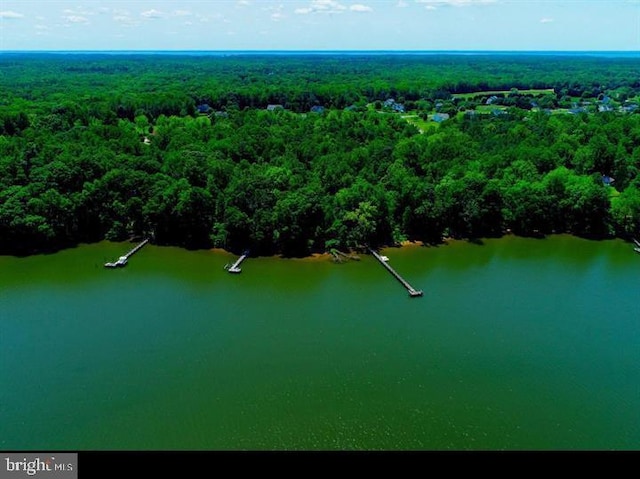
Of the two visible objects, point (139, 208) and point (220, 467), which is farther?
point (139, 208)

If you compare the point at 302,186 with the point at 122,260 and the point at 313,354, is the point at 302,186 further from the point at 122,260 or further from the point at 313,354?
the point at 313,354

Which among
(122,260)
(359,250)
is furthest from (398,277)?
(122,260)

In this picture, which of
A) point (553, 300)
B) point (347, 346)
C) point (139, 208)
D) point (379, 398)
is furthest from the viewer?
point (139, 208)

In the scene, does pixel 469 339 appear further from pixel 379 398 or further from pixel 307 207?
pixel 307 207

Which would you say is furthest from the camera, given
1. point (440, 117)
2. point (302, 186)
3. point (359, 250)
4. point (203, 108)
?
point (203, 108)

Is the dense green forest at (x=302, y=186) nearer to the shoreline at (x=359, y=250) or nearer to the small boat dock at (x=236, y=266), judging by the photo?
the shoreline at (x=359, y=250)

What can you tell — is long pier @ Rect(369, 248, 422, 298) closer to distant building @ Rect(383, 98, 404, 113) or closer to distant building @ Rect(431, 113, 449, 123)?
distant building @ Rect(431, 113, 449, 123)

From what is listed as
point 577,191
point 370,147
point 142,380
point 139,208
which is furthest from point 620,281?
point 139,208

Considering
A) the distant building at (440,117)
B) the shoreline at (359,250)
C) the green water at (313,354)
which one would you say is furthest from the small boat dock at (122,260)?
the distant building at (440,117)
